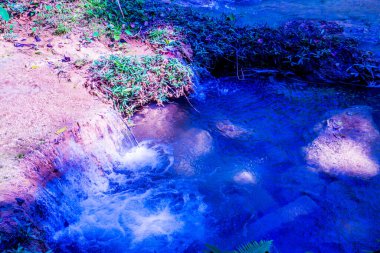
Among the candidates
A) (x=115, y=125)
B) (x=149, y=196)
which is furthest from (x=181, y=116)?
(x=149, y=196)

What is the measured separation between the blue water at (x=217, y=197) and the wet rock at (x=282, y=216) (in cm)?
1

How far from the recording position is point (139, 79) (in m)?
4.98

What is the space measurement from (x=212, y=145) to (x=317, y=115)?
1963 millimetres

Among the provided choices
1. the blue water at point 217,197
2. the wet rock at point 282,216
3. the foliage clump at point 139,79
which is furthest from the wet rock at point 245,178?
the foliage clump at point 139,79

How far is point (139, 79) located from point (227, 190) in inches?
96.9

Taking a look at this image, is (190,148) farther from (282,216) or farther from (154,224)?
(282,216)

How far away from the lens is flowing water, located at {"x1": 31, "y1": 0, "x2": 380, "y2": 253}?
3.31 meters

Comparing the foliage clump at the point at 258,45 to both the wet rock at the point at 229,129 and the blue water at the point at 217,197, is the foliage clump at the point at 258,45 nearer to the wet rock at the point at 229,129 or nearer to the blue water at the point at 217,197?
the blue water at the point at 217,197

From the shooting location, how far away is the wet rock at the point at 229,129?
4.73m

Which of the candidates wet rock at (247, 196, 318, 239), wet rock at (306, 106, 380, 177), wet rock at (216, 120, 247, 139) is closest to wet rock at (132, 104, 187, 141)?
wet rock at (216, 120, 247, 139)

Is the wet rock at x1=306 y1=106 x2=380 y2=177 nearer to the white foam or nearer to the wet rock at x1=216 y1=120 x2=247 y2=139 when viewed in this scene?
the wet rock at x1=216 y1=120 x2=247 y2=139

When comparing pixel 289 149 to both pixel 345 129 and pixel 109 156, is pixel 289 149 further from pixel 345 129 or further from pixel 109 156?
pixel 109 156

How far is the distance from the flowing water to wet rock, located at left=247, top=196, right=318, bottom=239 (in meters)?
0.01

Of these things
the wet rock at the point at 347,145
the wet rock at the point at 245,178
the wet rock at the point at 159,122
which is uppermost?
the wet rock at the point at 159,122
